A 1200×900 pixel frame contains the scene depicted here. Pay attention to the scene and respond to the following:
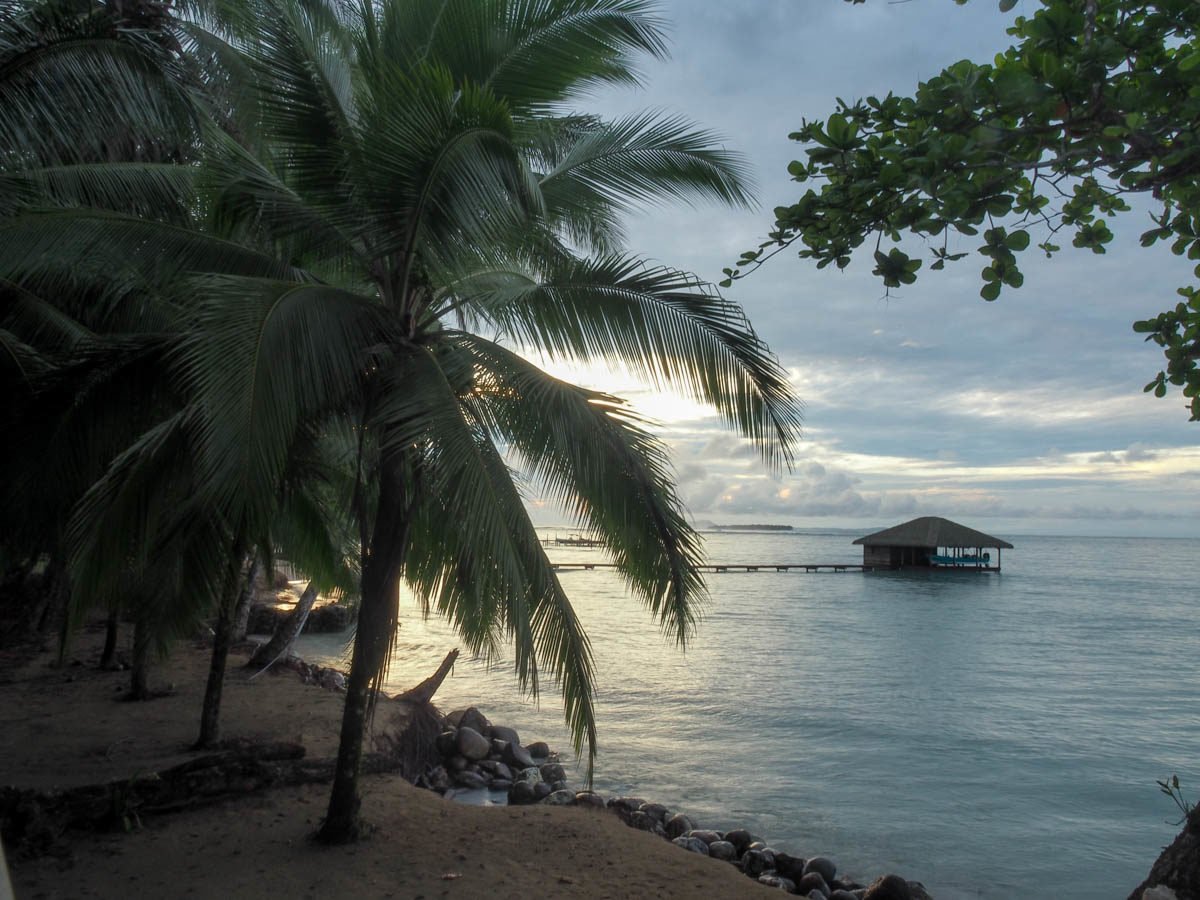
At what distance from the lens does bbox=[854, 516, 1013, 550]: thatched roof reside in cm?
5453

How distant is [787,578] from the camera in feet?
204

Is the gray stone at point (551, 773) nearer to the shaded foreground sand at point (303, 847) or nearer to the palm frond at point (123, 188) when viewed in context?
the shaded foreground sand at point (303, 847)

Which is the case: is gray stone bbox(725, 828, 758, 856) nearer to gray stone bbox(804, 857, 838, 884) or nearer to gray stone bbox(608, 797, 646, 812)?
gray stone bbox(804, 857, 838, 884)

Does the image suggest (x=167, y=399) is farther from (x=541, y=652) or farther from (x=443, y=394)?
(x=541, y=652)

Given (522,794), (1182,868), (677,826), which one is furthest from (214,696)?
(1182,868)

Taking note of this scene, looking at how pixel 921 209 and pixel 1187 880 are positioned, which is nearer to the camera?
pixel 921 209

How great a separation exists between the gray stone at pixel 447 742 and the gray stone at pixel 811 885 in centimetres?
569

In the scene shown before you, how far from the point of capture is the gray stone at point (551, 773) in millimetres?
11773

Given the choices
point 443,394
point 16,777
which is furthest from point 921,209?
point 16,777

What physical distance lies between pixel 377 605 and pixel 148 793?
9.87 feet

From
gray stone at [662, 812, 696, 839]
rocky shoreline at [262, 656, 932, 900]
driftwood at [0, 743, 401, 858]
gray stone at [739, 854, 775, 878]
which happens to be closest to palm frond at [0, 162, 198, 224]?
driftwood at [0, 743, 401, 858]

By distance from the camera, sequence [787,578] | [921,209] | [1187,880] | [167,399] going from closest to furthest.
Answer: [921,209] < [1187,880] < [167,399] < [787,578]

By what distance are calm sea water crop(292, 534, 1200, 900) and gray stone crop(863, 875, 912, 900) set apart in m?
1.84

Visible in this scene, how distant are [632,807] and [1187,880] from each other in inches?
311
